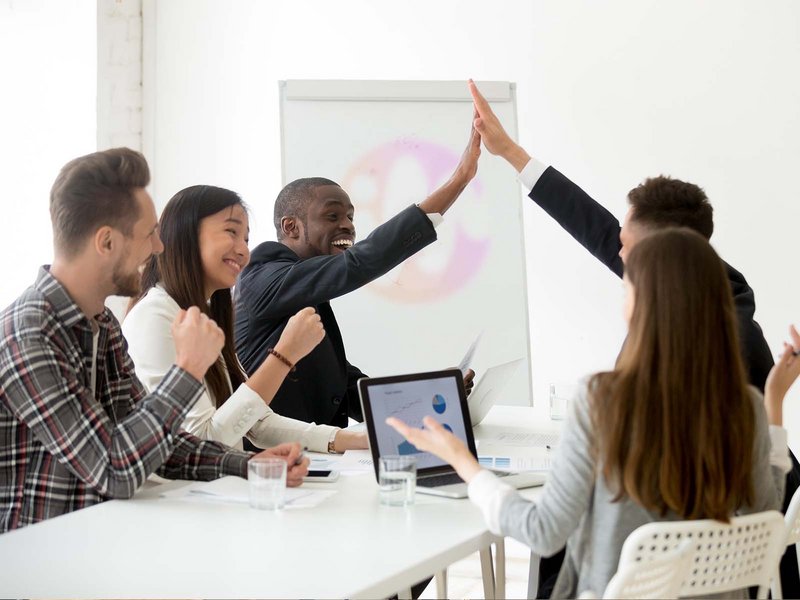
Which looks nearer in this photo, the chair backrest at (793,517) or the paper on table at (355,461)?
the chair backrest at (793,517)

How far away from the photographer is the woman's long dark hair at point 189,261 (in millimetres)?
2229

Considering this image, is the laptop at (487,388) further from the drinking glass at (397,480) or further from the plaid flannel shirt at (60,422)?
the plaid flannel shirt at (60,422)

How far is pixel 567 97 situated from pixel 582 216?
5.58ft

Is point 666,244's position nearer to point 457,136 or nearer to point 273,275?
point 273,275

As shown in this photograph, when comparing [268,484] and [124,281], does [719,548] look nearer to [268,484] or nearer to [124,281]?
[268,484]

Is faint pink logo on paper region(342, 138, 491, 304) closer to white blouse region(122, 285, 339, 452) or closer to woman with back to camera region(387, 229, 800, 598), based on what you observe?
white blouse region(122, 285, 339, 452)

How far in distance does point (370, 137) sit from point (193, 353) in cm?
245

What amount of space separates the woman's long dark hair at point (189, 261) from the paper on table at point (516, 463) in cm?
67

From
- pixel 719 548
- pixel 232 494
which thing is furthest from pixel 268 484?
pixel 719 548

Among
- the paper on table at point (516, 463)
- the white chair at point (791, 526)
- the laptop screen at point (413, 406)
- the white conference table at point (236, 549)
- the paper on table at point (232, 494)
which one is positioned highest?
the laptop screen at point (413, 406)

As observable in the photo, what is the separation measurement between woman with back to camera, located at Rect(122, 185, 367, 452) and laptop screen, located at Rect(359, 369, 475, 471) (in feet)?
1.17

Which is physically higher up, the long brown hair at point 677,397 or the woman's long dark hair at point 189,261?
the woman's long dark hair at point 189,261

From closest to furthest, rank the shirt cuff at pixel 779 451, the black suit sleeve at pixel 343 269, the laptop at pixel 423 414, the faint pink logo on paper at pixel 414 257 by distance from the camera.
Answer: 1. the shirt cuff at pixel 779 451
2. the laptop at pixel 423 414
3. the black suit sleeve at pixel 343 269
4. the faint pink logo on paper at pixel 414 257

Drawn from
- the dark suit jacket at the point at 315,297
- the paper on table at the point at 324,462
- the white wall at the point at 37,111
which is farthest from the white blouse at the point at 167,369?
the white wall at the point at 37,111
